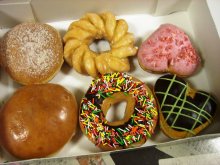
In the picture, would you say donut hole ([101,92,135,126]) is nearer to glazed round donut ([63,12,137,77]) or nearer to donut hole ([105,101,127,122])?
donut hole ([105,101,127,122])

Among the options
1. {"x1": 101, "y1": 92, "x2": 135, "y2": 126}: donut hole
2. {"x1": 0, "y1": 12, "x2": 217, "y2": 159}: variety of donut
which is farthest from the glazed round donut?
{"x1": 101, "y1": 92, "x2": 135, "y2": 126}: donut hole

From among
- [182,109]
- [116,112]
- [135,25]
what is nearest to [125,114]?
[116,112]

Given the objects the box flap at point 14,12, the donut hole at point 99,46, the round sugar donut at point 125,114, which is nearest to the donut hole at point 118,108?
the round sugar donut at point 125,114

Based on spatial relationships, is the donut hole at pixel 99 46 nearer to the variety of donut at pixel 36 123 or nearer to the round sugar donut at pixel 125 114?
the round sugar donut at pixel 125 114

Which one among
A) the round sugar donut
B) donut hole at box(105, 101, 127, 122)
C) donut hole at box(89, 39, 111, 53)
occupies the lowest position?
donut hole at box(105, 101, 127, 122)

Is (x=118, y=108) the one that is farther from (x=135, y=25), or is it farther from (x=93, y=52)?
(x=135, y=25)
